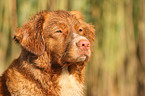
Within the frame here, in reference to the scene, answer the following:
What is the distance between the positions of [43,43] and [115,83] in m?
4.48

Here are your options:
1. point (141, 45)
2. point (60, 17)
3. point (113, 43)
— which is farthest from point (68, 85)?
point (141, 45)

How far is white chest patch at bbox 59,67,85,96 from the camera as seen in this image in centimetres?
388

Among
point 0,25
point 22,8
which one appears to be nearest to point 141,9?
point 22,8

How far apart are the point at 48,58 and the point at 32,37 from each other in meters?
0.35

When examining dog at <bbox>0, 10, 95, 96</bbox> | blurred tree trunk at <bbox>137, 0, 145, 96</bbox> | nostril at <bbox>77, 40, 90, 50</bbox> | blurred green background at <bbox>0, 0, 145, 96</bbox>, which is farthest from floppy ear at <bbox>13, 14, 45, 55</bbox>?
blurred tree trunk at <bbox>137, 0, 145, 96</bbox>

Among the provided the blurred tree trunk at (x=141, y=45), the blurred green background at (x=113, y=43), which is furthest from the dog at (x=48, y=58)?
the blurred tree trunk at (x=141, y=45)

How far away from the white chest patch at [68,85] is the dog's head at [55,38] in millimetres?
271

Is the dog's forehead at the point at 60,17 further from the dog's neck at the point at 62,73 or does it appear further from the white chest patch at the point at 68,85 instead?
the white chest patch at the point at 68,85

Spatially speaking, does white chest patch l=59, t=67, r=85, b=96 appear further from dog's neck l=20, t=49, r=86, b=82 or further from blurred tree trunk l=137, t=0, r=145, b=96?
blurred tree trunk l=137, t=0, r=145, b=96

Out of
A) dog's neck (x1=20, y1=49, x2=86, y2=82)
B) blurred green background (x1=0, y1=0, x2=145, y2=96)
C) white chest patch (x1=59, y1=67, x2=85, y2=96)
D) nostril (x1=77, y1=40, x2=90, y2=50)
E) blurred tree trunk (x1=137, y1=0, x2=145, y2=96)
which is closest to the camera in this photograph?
nostril (x1=77, y1=40, x2=90, y2=50)

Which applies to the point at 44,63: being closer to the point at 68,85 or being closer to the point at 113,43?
the point at 68,85

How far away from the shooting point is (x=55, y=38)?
381 cm

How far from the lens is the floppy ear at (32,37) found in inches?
144

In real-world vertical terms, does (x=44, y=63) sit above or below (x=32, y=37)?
below
